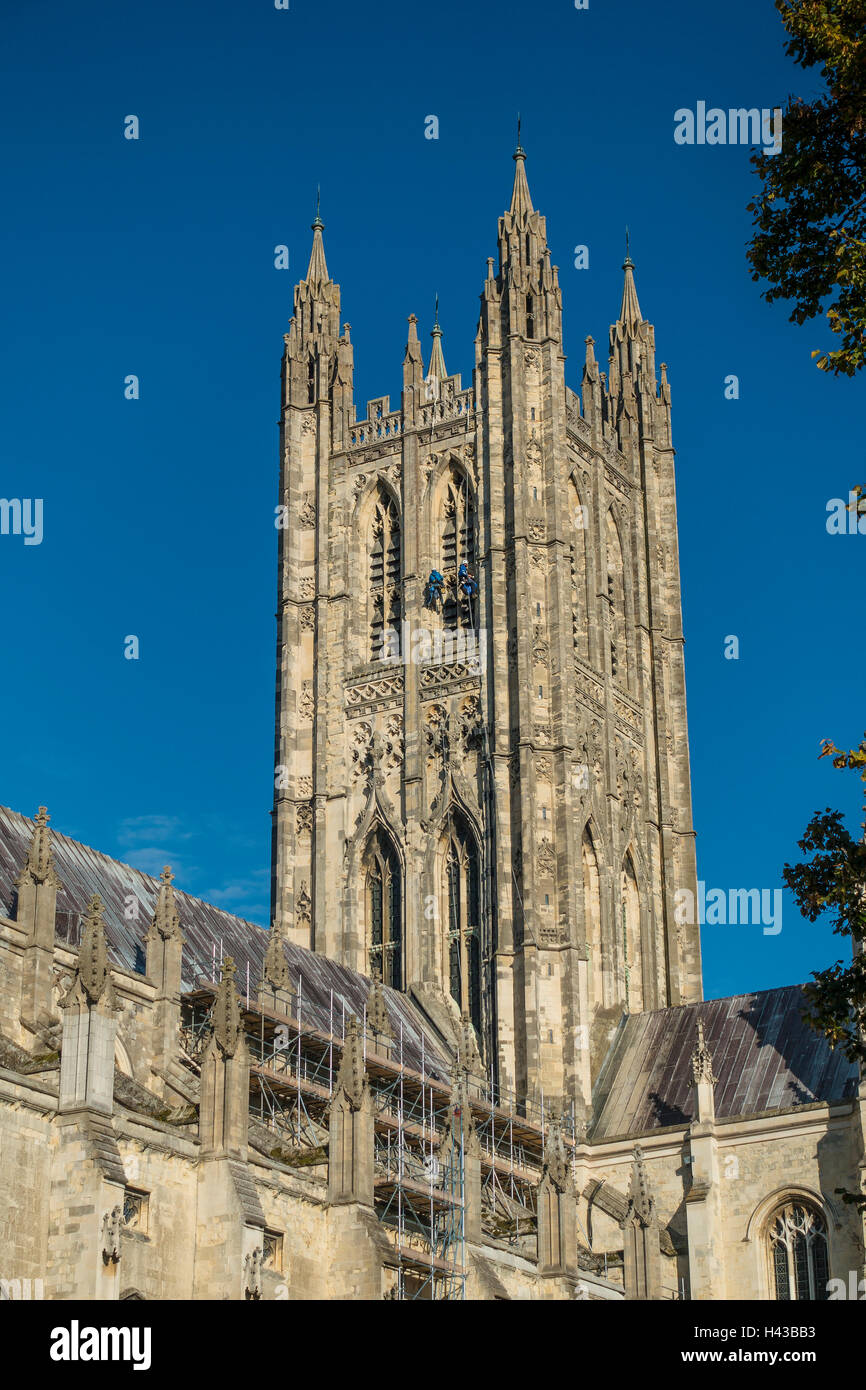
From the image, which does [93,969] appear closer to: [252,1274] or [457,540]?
[252,1274]

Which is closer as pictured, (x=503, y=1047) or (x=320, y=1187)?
(x=320, y=1187)

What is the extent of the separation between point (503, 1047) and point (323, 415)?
61.2 feet

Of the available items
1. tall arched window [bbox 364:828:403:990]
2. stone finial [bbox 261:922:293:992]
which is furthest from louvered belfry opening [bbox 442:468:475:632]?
stone finial [bbox 261:922:293:992]

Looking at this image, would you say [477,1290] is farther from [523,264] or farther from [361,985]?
[523,264]

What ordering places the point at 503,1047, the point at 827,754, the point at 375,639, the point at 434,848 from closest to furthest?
the point at 827,754 → the point at 503,1047 → the point at 434,848 → the point at 375,639

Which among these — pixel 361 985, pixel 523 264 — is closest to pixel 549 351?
pixel 523 264

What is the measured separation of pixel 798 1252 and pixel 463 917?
11.8 meters

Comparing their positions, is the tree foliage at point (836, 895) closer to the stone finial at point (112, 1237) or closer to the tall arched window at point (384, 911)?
the stone finial at point (112, 1237)

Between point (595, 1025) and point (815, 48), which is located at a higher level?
point (815, 48)

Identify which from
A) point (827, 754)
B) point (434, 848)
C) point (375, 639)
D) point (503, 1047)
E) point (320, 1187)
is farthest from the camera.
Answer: point (375, 639)

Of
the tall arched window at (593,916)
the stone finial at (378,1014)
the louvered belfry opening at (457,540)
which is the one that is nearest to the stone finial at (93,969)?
the stone finial at (378,1014)

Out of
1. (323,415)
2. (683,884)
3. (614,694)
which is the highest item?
(323,415)

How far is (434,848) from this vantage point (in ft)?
159

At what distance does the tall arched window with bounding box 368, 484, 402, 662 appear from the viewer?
5138cm
